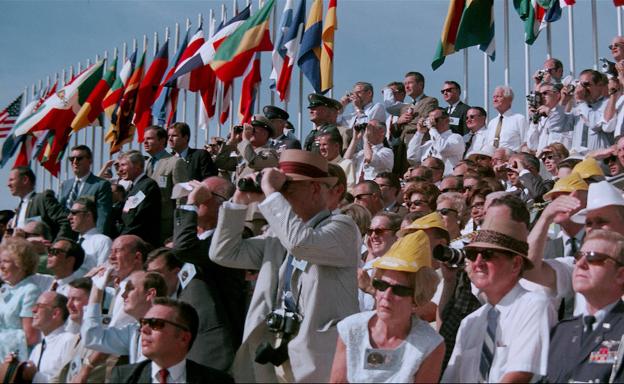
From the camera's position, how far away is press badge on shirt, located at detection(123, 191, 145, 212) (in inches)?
420

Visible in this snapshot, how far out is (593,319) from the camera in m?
5.21

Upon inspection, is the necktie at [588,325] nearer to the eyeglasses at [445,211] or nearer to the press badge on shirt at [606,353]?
the press badge on shirt at [606,353]

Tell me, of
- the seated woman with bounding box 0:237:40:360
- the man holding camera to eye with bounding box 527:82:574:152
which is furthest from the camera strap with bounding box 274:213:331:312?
the man holding camera to eye with bounding box 527:82:574:152

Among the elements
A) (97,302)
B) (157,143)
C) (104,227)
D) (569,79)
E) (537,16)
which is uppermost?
(537,16)

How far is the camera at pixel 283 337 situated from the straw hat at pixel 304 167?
0.84m

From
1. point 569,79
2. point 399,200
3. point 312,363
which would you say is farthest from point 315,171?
point 569,79

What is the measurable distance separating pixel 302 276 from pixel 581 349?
168cm

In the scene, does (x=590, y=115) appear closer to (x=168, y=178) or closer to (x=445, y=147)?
(x=445, y=147)

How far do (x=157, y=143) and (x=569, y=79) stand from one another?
21.6 ft

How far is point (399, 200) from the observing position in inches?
438

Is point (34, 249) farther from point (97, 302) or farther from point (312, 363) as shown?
point (312, 363)

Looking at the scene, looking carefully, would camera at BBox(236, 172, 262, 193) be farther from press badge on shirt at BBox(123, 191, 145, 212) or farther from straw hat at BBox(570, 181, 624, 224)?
press badge on shirt at BBox(123, 191, 145, 212)

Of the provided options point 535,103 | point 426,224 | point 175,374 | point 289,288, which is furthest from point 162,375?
point 535,103

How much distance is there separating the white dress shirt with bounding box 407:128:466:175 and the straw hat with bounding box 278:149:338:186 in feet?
22.4
